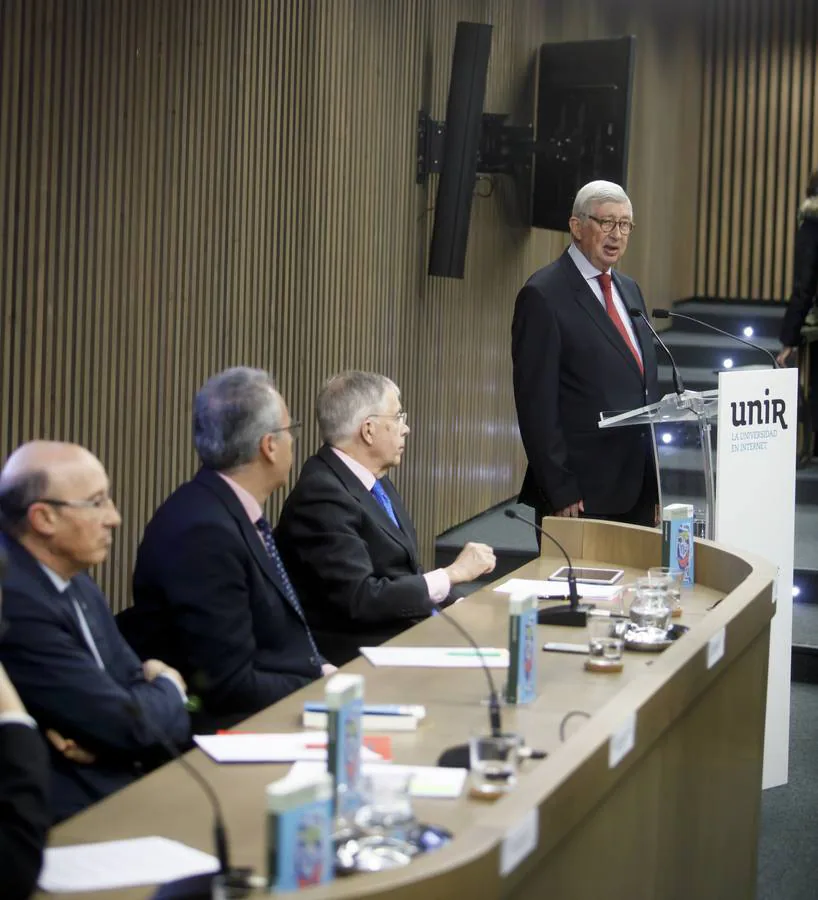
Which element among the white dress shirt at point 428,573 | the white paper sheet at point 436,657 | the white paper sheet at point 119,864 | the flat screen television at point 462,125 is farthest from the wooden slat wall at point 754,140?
the white paper sheet at point 119,864

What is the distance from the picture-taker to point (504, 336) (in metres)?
8.05

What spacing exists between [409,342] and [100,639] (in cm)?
390

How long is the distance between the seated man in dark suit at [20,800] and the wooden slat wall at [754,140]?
972cm

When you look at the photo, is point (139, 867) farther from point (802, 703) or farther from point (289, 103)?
point (802, 703)

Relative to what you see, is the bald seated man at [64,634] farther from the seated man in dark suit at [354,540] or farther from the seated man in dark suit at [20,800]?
the seated man in dark suit at [354,540]

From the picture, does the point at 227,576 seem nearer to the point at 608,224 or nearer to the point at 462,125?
the point at 608,224

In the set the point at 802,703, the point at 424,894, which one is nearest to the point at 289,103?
the point at 802,703

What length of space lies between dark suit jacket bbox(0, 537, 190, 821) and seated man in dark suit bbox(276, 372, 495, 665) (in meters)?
1.13

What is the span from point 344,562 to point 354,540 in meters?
0.07

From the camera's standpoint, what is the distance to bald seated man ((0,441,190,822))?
8.34ft

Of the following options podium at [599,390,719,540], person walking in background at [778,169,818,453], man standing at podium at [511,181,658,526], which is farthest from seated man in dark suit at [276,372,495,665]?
person walking in background at [778,169,818,453]

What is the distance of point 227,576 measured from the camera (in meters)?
3.22

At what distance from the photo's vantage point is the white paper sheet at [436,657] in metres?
3.12

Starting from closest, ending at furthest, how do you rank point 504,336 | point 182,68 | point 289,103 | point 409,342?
1. point 182,68
2. point 289,103
3. point 409,342
4. point 504,336
